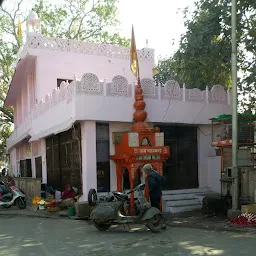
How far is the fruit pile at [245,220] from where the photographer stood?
8.57 meters

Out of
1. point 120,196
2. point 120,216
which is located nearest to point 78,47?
point 120,196

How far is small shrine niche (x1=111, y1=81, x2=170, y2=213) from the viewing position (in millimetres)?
10086

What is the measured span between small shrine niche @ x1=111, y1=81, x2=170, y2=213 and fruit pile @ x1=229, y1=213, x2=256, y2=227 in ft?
8.09

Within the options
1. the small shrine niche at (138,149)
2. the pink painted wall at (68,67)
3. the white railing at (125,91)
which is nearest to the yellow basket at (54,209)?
the small shrine niche at (138,149)

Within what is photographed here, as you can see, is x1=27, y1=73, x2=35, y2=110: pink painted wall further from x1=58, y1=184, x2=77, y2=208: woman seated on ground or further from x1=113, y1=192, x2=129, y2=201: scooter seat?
x1=113, y1=192, x2=129, y2=201: scooter seat

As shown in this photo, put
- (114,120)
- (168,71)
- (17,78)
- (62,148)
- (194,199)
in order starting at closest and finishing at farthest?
(114,120)
(194,199)
(62,148)
(17,78)
(168,71)

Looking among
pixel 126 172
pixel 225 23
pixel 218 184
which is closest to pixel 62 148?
pixel 126 172

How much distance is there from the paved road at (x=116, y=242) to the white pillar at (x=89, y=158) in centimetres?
162

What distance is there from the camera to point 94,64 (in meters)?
16.0

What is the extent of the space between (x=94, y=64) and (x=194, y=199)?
24.5ft

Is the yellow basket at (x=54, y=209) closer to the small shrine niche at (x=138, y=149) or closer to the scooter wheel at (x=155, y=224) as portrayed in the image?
the small shrine niche at (x=138, y=149)

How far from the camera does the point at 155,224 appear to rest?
814 centimetres

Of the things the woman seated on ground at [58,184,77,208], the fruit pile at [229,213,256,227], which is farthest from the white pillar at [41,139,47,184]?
the fruit pile at [229,213,256,227]

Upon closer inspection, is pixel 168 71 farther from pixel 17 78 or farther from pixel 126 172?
pixel 126 172
